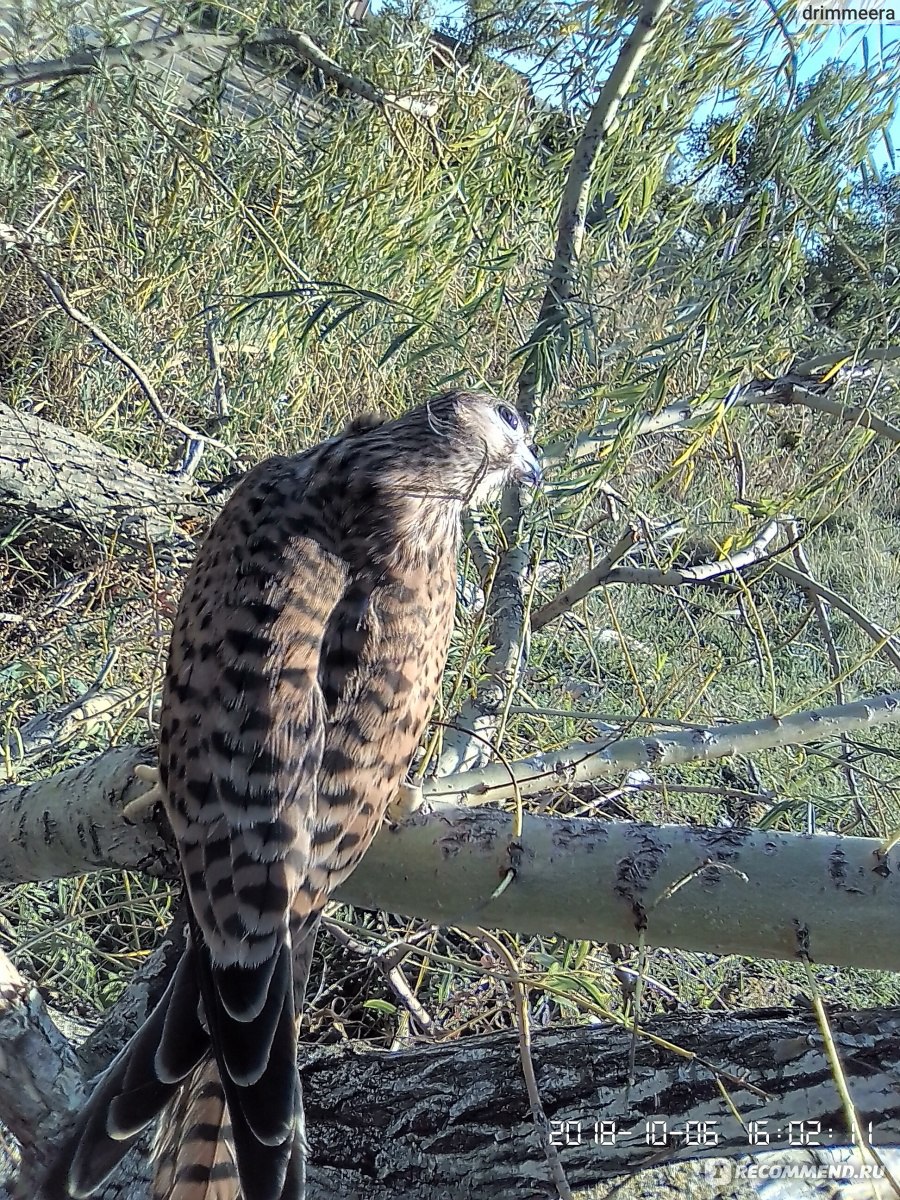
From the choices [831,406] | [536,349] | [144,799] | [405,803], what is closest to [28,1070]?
[144,799]

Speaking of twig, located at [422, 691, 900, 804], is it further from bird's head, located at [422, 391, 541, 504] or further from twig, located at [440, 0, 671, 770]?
bird's head, located at [422, 391, 541, 504]

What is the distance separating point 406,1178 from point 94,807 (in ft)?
2.43

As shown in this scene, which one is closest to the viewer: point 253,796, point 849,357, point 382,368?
point 253,796

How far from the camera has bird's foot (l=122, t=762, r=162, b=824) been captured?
130cm

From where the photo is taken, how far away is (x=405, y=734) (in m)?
1.29

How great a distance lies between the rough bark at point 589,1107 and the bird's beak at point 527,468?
1024 millimetres

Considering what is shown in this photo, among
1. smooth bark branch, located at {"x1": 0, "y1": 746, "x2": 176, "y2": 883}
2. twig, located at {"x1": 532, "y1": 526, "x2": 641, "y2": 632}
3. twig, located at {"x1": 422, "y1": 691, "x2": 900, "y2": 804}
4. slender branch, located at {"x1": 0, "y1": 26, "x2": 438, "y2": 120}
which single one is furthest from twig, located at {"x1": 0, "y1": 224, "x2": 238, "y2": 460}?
twig, located at {"x1": 422, "y1": 691, "x2": 900, "y2": 804}

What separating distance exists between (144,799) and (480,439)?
0.87 meters

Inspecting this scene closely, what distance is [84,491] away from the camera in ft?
8.63

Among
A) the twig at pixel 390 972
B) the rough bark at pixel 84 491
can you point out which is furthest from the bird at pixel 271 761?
the rough bark at pixel 84 491

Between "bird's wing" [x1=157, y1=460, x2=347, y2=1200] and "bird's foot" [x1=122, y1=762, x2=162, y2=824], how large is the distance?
0.08m

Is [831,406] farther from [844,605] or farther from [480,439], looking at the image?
[480,439]

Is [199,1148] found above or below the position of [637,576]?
below

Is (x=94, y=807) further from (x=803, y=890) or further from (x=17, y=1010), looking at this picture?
(x=803, y=890)
